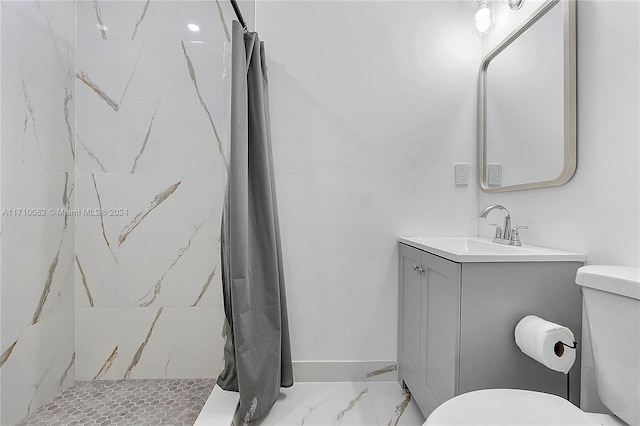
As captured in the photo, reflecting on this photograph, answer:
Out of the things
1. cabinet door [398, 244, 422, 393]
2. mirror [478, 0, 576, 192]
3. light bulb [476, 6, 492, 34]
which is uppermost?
light bulb [476, 6, 492, 34]

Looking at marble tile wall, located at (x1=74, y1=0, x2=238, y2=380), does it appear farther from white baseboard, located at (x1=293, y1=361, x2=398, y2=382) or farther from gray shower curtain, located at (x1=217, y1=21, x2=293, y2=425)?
white baseboard, located at (x1=293, y1=361, x2=398, y2=382)

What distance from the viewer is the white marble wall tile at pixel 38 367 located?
1.38 meters

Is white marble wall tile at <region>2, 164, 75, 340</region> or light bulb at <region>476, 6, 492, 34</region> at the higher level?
light bulb at <region>476, 6, 492, 34</region>

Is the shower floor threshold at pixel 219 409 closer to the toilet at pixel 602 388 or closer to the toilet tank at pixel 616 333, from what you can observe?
the toilet at pixel 602 388

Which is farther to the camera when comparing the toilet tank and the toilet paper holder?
the toilet paper holder

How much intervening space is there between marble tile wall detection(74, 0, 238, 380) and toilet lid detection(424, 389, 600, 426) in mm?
1284

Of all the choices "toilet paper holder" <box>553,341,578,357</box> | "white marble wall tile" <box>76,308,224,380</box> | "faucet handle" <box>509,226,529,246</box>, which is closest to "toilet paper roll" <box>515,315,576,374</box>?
"toilet paper holder" <box>553,341,578,357</box>

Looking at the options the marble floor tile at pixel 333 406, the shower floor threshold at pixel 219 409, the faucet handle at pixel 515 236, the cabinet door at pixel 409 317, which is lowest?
the marble floor tile at pixel 333 406

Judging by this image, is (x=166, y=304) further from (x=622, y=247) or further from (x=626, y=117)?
(x=626, y=117)

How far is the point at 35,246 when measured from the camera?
1.51 m

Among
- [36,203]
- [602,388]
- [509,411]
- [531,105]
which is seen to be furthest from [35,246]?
[531,105]

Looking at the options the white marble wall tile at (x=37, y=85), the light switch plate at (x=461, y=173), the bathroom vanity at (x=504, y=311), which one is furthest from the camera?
the light switch plate at (x=461, y=173)

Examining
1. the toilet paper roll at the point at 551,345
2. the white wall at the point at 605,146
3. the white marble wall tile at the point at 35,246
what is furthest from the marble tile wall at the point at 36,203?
the white wall at the point at 605,146

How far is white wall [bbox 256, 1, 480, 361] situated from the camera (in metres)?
1.84
